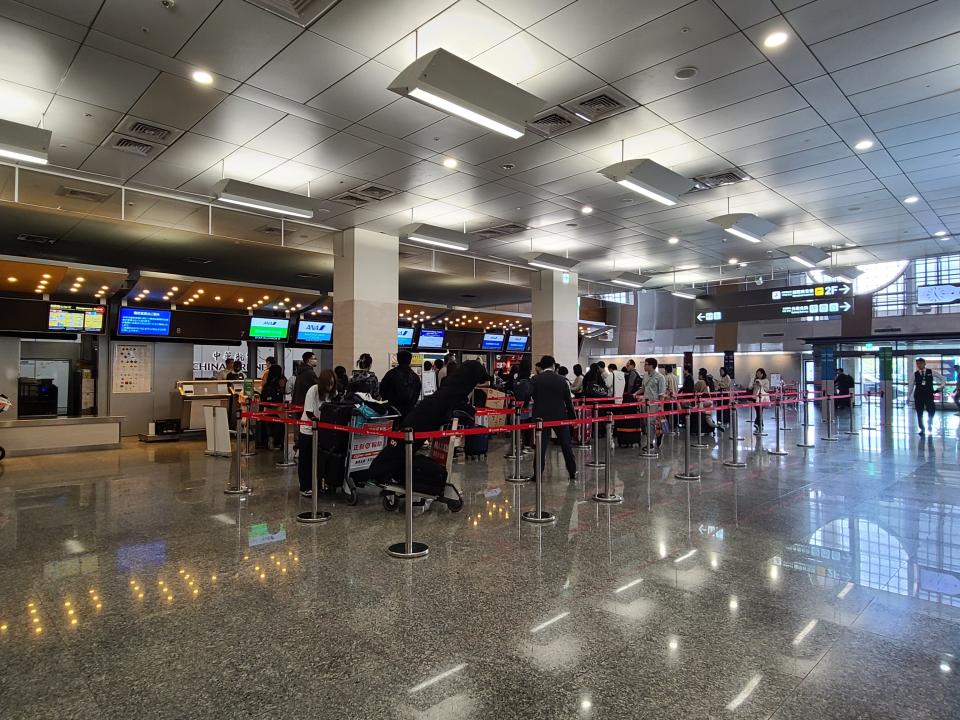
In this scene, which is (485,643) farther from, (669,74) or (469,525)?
(669,74)

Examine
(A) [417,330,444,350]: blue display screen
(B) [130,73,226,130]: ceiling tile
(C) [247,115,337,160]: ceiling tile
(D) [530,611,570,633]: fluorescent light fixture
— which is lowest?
(D) [530,611,570,633]: fluorescent light fixture

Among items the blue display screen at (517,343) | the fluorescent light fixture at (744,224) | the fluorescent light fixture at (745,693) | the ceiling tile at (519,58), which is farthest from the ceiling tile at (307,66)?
the blue display screen at (517,343)

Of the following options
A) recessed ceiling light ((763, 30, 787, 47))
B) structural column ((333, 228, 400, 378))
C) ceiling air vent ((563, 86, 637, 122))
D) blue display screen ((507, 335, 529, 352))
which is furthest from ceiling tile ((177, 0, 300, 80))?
blue display screen ((507, 335, 529, 352))

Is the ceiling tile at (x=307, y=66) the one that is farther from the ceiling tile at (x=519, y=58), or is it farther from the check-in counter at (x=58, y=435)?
the check-in counter at (x=58, y=435)

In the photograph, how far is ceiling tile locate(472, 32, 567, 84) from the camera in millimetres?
4891

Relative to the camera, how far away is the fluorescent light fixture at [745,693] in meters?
2.38

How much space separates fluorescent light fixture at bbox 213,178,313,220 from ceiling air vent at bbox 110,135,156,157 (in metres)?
0.84

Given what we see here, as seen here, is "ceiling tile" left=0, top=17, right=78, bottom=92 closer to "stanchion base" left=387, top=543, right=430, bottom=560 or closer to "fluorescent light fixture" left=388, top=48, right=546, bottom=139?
"fluorescent light fixture" left=388, top=48, right=546, bottom=139

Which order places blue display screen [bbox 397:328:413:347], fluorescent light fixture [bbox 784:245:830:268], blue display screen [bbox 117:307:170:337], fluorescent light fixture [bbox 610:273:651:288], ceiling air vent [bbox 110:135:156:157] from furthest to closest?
blue display screen [bbox 397:328:413:347] < fluorescent light fixture [bbox 610:273:651:288] < blue display screen [bbox 117:307:170:337] < fluorescent light fixture [bbox 784:245:830:268] < ceiling air vent [bbox 110:135:156:157]

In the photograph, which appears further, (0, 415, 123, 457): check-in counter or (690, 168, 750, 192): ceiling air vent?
(0, 415, 123, 457): check-in counter

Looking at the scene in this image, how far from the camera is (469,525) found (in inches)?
208

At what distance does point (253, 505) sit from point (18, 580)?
7.80 ft

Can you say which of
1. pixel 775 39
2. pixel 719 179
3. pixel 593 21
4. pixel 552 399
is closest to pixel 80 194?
pixel 552 399

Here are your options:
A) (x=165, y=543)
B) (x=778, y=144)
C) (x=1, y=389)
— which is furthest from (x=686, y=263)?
(x=1, y=389)
